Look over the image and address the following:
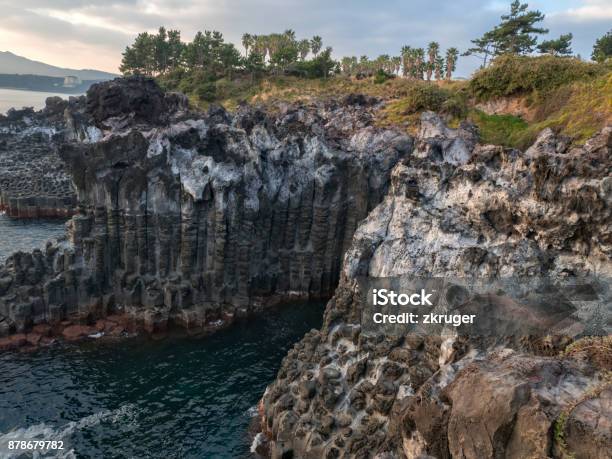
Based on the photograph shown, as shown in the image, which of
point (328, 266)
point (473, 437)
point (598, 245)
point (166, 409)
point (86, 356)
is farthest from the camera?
point (328, 266)

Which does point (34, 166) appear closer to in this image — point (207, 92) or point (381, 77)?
point (207, 92)

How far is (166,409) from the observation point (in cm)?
3022

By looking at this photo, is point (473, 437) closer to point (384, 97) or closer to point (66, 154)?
point (66, 154)

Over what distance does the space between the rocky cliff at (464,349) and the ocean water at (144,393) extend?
13.8ft

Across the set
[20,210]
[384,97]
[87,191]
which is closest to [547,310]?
[87,191]

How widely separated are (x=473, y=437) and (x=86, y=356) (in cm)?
3123

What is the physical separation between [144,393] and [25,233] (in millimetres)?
45209

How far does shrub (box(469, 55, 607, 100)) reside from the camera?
60.8 metres

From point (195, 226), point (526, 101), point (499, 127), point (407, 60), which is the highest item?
point (407, 60)

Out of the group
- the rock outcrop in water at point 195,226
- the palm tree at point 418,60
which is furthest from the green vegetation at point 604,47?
A: the rock outcrop in water at point 195,226

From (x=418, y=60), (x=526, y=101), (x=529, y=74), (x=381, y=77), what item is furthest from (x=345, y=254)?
(x=418, y=60)

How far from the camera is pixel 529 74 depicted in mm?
63062

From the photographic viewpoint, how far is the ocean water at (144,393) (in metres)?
27.5

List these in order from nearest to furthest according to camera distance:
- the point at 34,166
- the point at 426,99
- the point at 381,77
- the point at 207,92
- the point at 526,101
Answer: the point at 526,101, the point at 426,99, the point at 34,166, the point at 381,77, the point at 207,92
